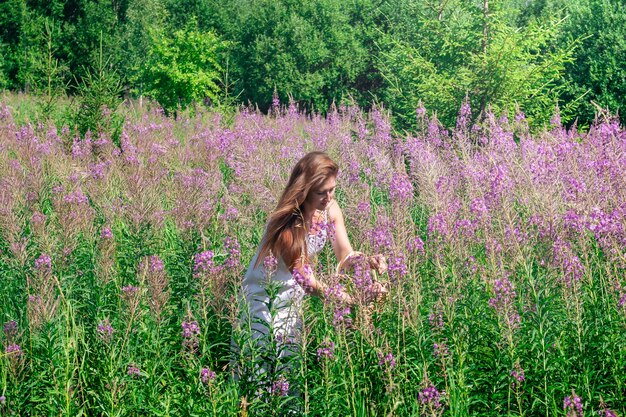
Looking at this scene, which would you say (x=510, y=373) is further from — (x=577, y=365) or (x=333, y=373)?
(x=333, y=373)

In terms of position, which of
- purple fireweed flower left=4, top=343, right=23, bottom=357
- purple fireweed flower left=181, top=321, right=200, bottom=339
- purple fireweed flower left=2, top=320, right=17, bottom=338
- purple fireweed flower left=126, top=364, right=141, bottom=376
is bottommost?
purple fireweed flower left=126, top=364, right=141, bottom=376

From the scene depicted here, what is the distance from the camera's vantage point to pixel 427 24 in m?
9.66

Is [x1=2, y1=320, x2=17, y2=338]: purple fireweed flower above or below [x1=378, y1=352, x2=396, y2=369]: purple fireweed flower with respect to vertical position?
below

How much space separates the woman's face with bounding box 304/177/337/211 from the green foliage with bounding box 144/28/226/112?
52.9 ft

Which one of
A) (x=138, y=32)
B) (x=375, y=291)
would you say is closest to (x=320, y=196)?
(x=375, y=291)

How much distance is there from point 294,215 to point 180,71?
57.8ft

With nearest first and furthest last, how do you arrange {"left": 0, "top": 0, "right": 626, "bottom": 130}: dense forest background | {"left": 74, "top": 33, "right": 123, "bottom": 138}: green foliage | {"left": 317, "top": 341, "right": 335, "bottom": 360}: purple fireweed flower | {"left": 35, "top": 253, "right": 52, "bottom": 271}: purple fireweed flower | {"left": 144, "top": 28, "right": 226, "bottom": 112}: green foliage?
{"left": 317, "top": 341, "right": 335, "bottom": 360}: purple fireweed flower → {"left": 35, "top": 253, "right": 52, "bottom": 271}: purple fireweed flower → {"left": 0, "top": 0, "right": 626, "bottom": 130}: dense forest background → {"left": 74, "top": 33, "right": 123, "bottom": 138}: green foliage → {"left": 144, "top": 28, "right": 226, "bottom": 112}: green foliage

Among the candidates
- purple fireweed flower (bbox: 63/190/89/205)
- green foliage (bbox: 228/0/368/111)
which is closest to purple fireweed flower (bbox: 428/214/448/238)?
purple fireweed flower (bbox: 63/190/89/205)

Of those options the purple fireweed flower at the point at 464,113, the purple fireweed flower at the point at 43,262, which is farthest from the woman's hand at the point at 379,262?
the purple fireweed flower at the point at 464,113

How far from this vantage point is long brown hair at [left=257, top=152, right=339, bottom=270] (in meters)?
4.14

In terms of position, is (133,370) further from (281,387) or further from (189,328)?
(281,387)

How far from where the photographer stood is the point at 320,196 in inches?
174

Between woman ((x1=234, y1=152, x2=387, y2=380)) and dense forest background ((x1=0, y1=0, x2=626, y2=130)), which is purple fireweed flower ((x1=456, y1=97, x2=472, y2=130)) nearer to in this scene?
dense forest background ((x1=0, y1=0, x2=626, y2=130))

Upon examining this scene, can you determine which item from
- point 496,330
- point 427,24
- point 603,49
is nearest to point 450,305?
point 496,330
